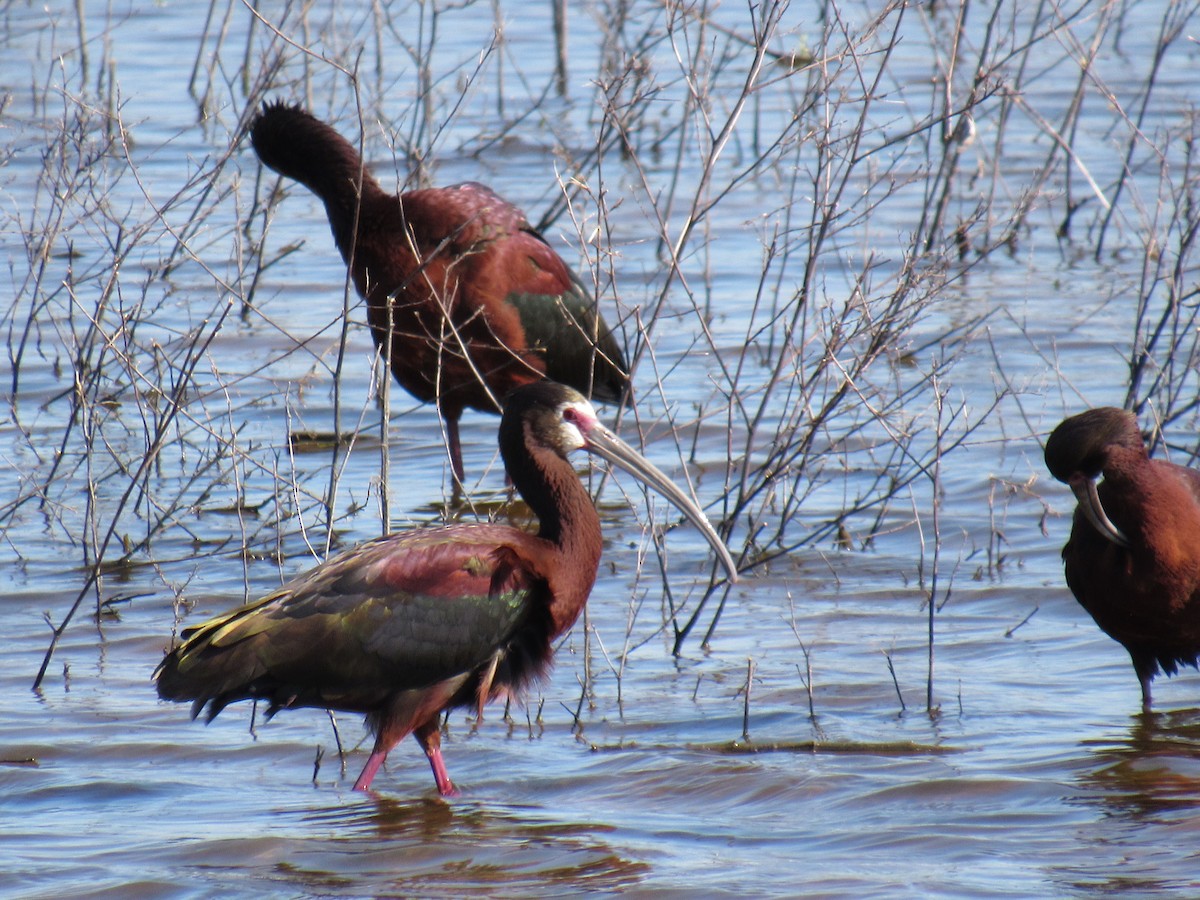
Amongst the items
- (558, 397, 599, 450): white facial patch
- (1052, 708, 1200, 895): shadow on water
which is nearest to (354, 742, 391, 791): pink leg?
Answer: (558, 397, 599, 450): white facial patch

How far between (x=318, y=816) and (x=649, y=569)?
2.54 m

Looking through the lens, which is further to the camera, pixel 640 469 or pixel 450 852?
pixel 640 469

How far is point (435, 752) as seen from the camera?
221 inches

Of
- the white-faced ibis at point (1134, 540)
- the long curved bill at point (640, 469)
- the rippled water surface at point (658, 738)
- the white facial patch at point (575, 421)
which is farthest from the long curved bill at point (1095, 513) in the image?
the white facial patch at point (575, 421)

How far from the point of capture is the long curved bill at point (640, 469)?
595 cm

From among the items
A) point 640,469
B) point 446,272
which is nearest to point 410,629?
point 640,469

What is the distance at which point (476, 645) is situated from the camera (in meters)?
5.49

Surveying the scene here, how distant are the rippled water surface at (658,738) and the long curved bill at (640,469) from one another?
0.25m

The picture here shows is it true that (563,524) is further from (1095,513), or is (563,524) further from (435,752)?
(1095,513)

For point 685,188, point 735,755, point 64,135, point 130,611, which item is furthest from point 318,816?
point 685,188

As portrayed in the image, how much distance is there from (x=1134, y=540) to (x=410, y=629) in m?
2.37

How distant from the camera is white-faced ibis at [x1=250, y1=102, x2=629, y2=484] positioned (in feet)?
26.6

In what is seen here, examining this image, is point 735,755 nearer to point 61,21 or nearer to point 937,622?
point 937,622

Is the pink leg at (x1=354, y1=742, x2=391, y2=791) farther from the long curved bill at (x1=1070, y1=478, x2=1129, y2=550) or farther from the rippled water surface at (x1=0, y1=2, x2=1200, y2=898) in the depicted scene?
the long curved bill at (x1=1070, y1=478, x2=1129, y2=550)
